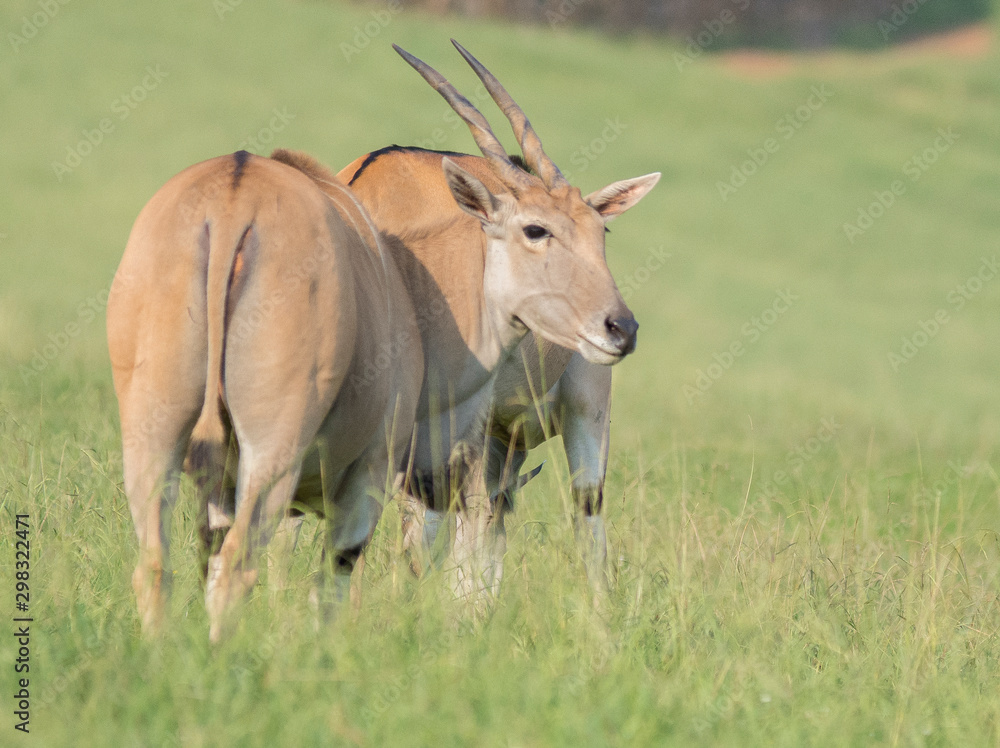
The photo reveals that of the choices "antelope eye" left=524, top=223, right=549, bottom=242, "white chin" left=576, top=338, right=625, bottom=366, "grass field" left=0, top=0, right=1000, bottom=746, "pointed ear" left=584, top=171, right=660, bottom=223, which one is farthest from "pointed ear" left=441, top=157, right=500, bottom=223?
"grass field" left=0, top=0, right=1000, bottom=746

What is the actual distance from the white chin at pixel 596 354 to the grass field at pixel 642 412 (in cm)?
49

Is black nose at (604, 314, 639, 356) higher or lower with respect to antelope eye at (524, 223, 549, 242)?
lower

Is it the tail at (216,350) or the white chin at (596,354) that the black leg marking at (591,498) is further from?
the tail at (216,350)

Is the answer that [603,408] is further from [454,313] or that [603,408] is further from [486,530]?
[454,313]

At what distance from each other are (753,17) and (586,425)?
38.1 meters

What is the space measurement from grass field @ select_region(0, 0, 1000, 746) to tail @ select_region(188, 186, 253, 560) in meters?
0.47

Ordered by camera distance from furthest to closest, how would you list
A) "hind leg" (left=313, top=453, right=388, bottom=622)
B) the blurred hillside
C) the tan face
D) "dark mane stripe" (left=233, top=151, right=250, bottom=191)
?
the blurred hillside
the tan face
"hind leg" (left=313, top=453, right=388, bottom=622)
"dark mane stripe" (left=233, top=151, right=250, bottom=191)

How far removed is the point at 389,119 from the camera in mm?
27953

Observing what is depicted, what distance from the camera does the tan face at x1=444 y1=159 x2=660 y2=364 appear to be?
5.20 meters

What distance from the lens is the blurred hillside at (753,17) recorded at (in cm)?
4016

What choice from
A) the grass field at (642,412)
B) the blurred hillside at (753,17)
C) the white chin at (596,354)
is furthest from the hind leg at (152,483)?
the blurred hillside at (753,17)

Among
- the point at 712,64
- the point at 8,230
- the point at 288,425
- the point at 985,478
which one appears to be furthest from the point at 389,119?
the point at 288,425

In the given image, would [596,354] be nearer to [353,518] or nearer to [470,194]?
[470,194]

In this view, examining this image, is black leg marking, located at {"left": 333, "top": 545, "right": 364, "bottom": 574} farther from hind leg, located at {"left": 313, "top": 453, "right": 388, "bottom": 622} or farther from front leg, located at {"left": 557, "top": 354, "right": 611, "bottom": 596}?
front leg, located at {"left": 557, "top": 354, "right": 611, "bottom": 596}
